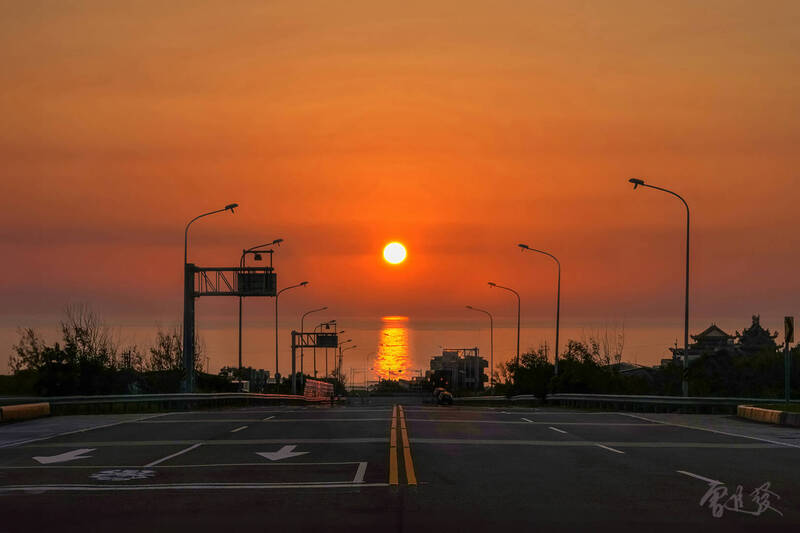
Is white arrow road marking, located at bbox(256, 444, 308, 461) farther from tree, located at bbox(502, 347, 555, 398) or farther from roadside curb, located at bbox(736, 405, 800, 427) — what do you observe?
tree, located at bbox(502, 347, 555, 398)

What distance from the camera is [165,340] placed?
96.6m

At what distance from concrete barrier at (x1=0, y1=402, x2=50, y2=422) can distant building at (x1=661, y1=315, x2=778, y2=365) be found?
125m

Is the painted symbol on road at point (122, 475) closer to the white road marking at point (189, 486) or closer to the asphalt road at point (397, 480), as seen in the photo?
the asphalt road at point (397, 480)

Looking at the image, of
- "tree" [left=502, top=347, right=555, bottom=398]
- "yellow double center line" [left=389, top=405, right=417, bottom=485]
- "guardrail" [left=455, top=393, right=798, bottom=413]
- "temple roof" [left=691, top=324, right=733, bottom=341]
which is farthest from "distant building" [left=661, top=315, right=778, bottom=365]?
"yellow double center line" [left=389, top=405, right=417, bottom=485]

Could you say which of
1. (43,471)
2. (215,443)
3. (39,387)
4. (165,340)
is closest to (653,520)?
(43,471)

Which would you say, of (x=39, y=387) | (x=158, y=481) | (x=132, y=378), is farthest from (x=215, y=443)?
(x=132, y=378)

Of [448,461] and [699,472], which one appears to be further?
[448,461]

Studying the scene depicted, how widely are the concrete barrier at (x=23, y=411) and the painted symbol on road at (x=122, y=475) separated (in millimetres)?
17187

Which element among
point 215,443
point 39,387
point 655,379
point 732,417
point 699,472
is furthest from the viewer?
point 655,379

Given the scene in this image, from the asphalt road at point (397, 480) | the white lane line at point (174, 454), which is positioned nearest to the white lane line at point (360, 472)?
the asphalt road at point (397, 480)

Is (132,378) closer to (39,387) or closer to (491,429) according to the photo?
(39,387)

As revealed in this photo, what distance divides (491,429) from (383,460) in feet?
32.3

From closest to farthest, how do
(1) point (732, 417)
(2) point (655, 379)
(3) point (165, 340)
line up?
(1) point (732, 417) < (3) point (165, 340) < (2) point (655, 379)

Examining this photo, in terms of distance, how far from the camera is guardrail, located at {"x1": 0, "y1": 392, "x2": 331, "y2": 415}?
40.9 m
